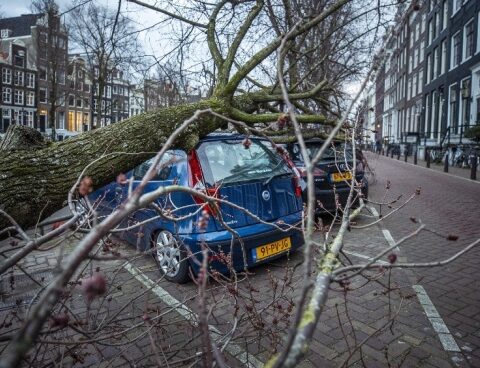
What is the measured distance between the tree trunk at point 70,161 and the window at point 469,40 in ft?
87.7

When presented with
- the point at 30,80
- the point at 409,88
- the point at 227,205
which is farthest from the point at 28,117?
the point at 227,205

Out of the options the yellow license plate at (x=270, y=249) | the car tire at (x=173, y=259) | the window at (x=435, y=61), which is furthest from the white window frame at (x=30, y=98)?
the yellow license plate at (x=270, y=249)

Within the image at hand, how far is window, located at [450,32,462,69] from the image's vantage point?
26797mm

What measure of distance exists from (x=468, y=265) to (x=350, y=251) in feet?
4.86

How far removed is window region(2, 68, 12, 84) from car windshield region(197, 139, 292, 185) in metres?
55.2

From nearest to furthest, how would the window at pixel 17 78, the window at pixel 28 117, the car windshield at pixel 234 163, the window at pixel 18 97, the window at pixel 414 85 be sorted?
the car windshield at pixel 234 163 → the window at pixel 414 85 → the window at pixel 17 78 → the window at pixel 18 97 → the window at pixel 28 117

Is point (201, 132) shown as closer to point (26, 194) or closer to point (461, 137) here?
point (26, 194)

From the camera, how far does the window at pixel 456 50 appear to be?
2680cm

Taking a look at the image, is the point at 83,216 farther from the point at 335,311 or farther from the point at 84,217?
the point at 335,311

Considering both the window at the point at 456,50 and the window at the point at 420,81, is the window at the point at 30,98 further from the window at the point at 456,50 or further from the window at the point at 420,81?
the window at the point at 456,50

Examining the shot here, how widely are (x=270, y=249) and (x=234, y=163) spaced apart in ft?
3.56

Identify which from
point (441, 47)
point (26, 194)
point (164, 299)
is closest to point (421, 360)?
point (164, 299)

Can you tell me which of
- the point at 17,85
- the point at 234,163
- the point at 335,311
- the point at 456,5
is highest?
the point at 456,5

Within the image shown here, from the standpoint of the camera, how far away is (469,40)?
83.4 feet
